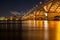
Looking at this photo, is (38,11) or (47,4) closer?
(47,4)

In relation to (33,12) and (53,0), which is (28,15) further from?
(53,0)

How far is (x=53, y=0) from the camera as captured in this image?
106 meters

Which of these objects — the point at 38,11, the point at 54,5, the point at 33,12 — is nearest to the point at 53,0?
the point at 54,5

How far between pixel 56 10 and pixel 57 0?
26.8ft

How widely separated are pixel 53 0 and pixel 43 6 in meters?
8.27

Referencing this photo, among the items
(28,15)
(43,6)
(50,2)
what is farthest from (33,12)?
(50,2)

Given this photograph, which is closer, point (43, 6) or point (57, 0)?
point (57, 0)

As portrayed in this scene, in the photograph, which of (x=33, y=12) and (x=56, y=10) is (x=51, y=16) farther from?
(x=33, y=12)

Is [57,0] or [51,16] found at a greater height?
[57,0]

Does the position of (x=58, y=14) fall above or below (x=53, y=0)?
below

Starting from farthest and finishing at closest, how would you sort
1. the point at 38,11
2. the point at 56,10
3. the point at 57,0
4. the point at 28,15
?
the point at 28,15 → the point at 38,11 → the point at 56,10 → the point at 57,0

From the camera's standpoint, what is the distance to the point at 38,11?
131125 mm

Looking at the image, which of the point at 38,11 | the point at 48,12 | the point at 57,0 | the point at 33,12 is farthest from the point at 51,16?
the point at 33,12

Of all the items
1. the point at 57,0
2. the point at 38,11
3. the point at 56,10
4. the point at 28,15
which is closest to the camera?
the point at 57,0
